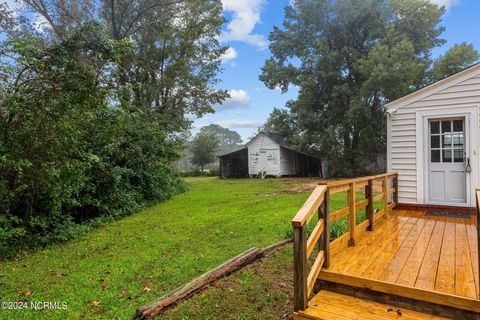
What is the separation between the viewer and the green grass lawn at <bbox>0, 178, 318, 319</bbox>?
3402 mm

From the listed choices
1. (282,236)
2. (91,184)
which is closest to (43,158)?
(91,184)

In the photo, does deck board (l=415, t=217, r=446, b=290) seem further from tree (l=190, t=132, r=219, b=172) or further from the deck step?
tree (l=190, t=132, r=219, b=172)

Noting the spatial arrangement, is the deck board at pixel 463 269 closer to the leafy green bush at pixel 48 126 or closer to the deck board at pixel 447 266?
the deck board at pixel 447 266

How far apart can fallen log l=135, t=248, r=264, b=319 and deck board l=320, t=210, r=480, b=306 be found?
4.47 feet

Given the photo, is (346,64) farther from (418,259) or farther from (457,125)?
(418,259)

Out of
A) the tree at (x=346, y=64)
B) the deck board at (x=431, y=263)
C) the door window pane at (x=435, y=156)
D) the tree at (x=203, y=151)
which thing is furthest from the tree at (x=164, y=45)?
the tree at (x=203, y=151)

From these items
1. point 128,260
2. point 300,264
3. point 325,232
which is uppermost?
point 325,232

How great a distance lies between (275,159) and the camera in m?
22.4

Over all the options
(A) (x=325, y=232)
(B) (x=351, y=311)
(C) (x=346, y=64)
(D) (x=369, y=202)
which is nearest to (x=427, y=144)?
(D) (x=369, y=202)

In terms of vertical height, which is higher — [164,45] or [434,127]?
[164,45]

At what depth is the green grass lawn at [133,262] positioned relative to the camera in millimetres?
3279

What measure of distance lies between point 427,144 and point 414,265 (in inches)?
148

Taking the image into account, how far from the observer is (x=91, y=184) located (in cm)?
741

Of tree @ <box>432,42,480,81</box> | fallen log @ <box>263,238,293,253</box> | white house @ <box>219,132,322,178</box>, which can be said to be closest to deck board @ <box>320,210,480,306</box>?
fallen log @ <box>263,238,293,253</box>
